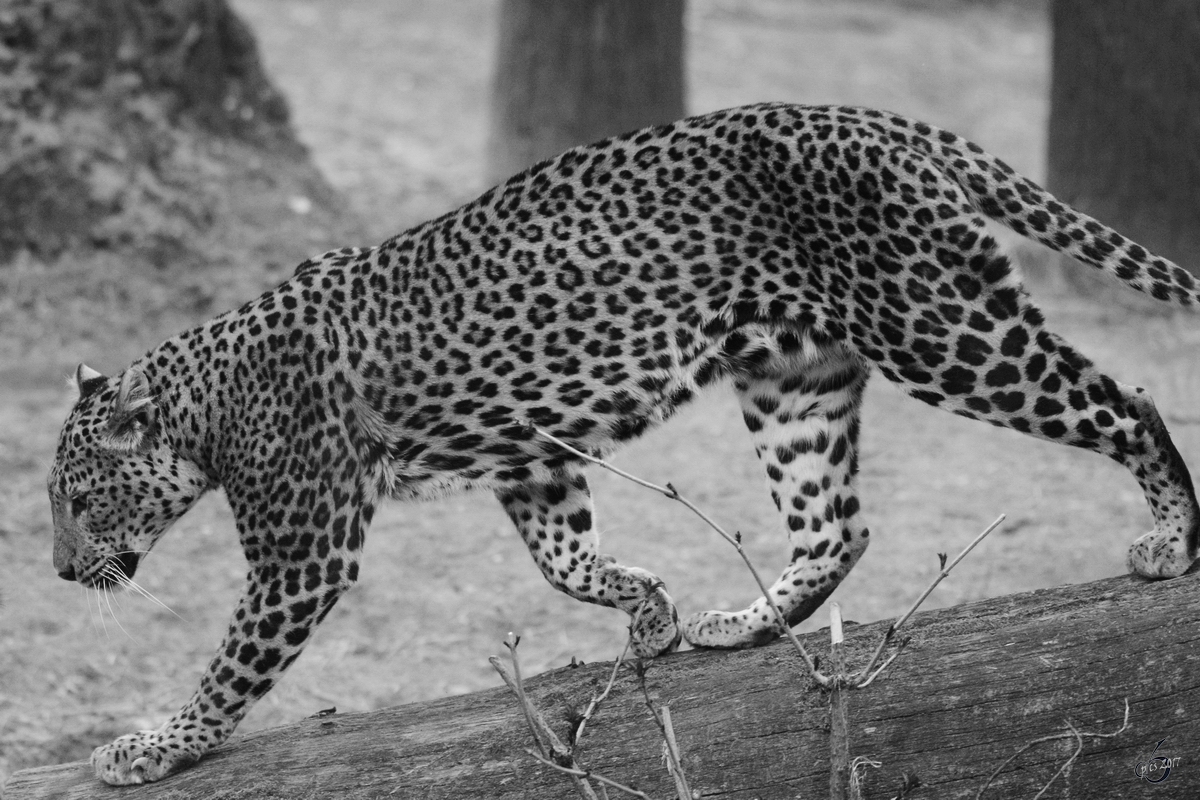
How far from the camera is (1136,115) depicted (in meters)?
12.0

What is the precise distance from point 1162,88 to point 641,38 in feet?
14.8

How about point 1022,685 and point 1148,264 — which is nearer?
point 1022,685

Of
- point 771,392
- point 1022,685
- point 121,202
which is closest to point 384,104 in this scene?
point 121,202

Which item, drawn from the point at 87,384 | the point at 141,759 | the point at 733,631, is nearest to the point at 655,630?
the point at 733,631

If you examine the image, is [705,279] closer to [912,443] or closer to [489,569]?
[489,569]

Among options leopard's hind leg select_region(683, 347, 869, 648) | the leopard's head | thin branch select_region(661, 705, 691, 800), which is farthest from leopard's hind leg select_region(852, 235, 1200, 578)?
the leopard's head

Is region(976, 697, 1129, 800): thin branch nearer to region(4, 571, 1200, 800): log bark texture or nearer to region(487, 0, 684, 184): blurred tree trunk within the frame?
region(4, 571, 1200, 800): log bark texture

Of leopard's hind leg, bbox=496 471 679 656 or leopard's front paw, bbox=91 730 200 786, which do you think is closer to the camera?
leopard's front paw, bbox=91 730 200 786

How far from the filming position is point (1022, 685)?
4648 mm

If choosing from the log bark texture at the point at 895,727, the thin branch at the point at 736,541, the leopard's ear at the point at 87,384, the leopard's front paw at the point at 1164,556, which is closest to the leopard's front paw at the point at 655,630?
the log bark texture at the point at 895,727

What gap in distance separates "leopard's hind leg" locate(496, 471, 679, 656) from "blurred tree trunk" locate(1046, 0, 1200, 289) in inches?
307

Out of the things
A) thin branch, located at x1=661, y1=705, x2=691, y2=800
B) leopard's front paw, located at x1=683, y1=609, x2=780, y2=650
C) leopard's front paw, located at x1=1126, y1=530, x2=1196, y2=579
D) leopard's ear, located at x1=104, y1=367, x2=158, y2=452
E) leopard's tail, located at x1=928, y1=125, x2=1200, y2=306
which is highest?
leopard's tail, located at x1=928, y1=125, x2=1200, y2=306

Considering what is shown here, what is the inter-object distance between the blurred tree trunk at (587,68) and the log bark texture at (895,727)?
876 cm

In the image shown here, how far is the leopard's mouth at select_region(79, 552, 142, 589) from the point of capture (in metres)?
5.53
